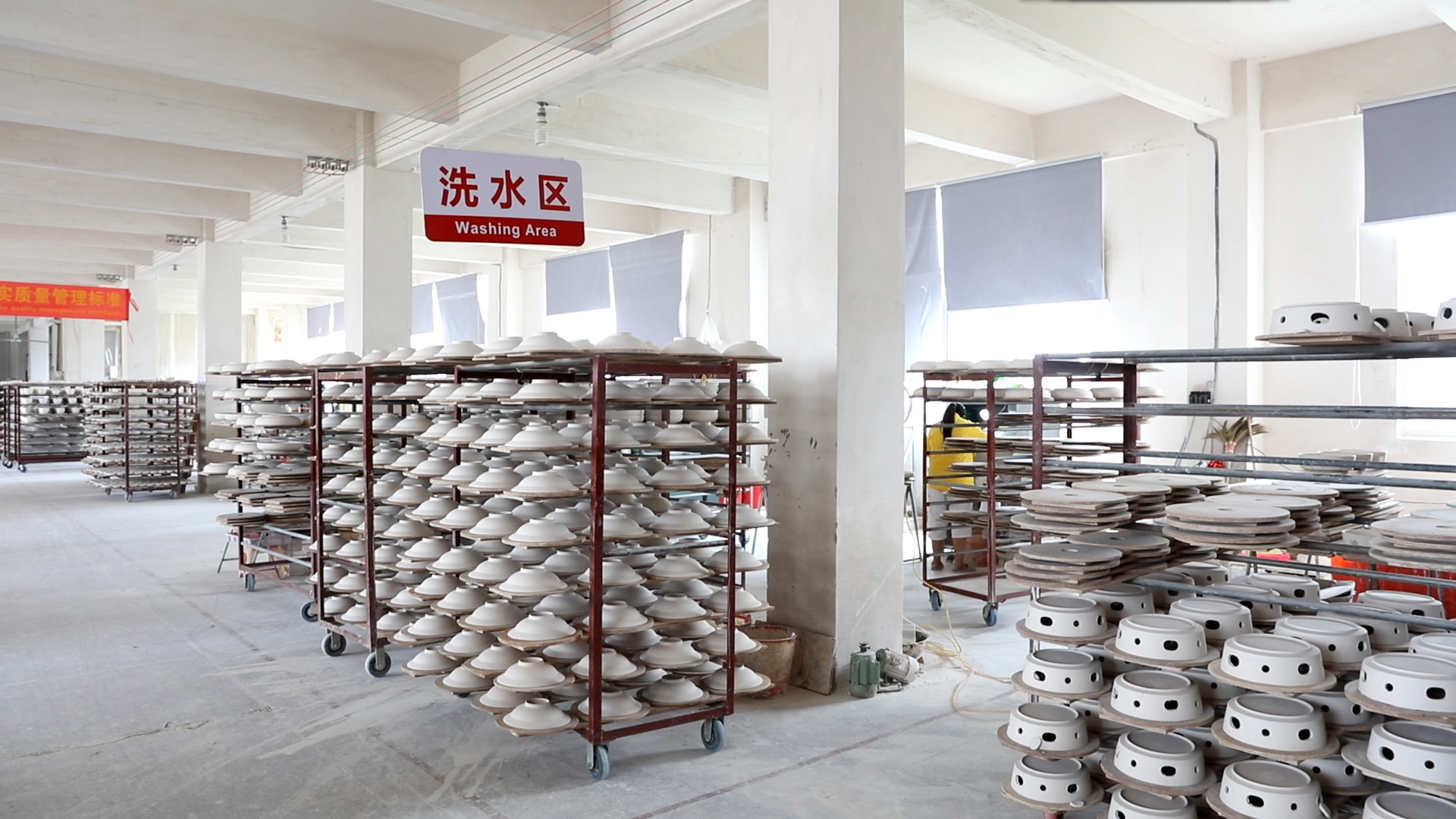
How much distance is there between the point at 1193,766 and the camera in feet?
10.4

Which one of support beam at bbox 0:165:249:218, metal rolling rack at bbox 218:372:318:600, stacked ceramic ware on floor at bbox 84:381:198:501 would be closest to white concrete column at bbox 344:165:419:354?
metal rolling rack at bbox 218:372:318:600

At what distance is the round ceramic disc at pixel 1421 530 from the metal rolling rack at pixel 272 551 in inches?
240

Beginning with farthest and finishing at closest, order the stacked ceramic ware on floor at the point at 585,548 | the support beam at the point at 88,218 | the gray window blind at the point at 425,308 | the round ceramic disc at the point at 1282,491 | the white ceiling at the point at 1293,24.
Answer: the gray window blind at the point at 425,308 < the support beam at the point at 88,218 < the white ceiling at the point at 1293,24 < the stacked ceramic ware on floor at the point at 585,548 < the round ceramic disc at the point at 1282,491

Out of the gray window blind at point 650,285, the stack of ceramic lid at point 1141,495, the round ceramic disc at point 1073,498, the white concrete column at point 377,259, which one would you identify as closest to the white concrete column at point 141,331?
the gray window blind at point 650,285

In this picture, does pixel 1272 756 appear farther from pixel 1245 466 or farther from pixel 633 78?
pixel 633 78

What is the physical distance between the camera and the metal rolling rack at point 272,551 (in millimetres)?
6840

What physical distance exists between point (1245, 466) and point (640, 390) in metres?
6.53

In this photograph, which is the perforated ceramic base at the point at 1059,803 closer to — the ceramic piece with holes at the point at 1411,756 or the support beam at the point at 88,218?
the ceramic piece with holes at the point at 1411,756

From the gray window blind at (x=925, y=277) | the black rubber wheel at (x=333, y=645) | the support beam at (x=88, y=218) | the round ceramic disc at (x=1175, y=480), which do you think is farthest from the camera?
the support beam at (x=88, y=218)

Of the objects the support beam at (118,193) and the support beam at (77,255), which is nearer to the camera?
the support beam at (118,193)

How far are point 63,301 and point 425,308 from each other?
6192 mm

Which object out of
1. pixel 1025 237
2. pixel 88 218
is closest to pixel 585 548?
pixel 1025 237

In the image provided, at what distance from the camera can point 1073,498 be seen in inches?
139

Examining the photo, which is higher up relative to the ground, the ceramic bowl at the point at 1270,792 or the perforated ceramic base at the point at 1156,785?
the ceramic bowl at the point at 1270,792
